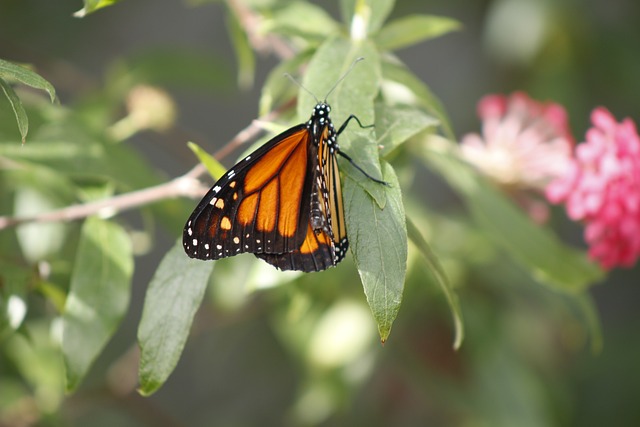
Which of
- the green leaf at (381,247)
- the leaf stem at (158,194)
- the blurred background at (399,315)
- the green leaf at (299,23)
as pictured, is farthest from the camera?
the blurred background at (399,315)

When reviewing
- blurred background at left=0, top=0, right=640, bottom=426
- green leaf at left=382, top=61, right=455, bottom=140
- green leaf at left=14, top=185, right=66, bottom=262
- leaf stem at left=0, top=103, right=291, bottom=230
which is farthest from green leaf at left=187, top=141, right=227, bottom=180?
green leaf at left=14, top=185, right=66, bottom=262

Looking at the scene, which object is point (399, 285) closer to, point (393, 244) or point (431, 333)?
point (393, 244)

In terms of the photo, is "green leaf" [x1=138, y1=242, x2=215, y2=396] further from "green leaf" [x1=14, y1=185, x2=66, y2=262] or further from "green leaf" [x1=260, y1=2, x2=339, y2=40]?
"green leaf" [x1=14, y1=185, x2=66, y2=262]

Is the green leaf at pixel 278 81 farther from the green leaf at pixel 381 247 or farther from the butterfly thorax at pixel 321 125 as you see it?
the green leaf at pixel 381 247

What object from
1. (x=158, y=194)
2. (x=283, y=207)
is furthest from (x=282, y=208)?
(x=158, y=194)

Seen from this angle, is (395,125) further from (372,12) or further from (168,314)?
(168,314)

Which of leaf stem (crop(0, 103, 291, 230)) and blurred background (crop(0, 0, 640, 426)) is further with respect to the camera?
blurred background (crop(0, 0, 640, 426))

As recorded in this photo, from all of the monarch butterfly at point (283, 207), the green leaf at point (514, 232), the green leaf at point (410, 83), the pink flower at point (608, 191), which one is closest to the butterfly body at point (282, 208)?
the monarch butterfly at point (283, 207)
